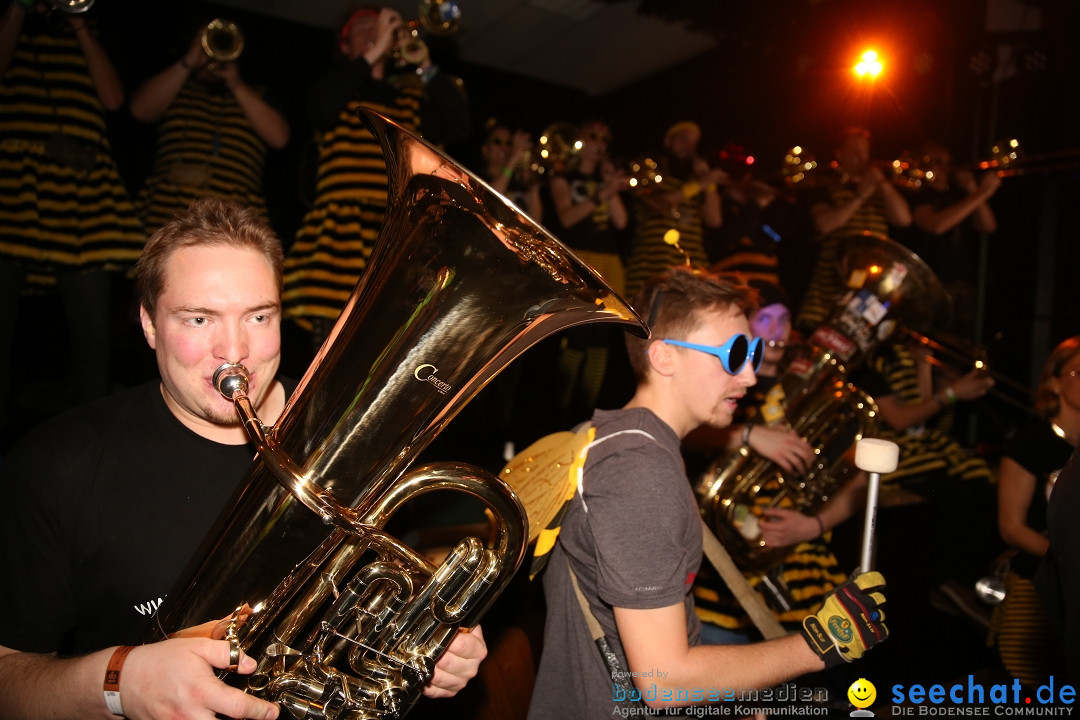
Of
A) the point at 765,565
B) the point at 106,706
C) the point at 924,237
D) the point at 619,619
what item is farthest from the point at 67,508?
the point at 924,237

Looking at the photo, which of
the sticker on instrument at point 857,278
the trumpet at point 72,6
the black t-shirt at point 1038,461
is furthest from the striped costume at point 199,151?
the black t-shirt at point 1038,461

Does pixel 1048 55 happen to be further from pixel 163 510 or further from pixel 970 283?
pixel 163 510

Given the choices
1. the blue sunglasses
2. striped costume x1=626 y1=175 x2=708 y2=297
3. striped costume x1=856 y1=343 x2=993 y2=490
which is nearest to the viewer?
the blue sunglasses

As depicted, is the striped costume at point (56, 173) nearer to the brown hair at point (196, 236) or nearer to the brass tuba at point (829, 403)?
the brown hair at point (196, 236)

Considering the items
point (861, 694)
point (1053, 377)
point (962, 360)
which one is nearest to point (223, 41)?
point (861, 694)

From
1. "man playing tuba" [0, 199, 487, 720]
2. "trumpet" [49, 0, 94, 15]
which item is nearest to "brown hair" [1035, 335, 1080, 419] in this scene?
"man playing tuba" [0, 199, 487, 720]

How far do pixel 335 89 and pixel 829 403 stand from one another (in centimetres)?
301

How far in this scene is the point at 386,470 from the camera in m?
1.43

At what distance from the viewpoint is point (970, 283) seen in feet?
22.0

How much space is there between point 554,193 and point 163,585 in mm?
4805

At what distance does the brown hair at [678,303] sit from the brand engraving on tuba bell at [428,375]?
3.24 ft

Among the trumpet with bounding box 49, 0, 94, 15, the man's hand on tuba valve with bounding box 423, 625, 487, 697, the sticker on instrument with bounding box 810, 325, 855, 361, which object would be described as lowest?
the man's hand on tuba valve with bounding box 423, 625, 487, 697

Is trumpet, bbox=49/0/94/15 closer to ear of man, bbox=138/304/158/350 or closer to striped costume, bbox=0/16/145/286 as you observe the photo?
striped costume, bbox=0/16/145/286

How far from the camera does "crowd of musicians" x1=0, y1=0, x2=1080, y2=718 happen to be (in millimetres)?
1894
